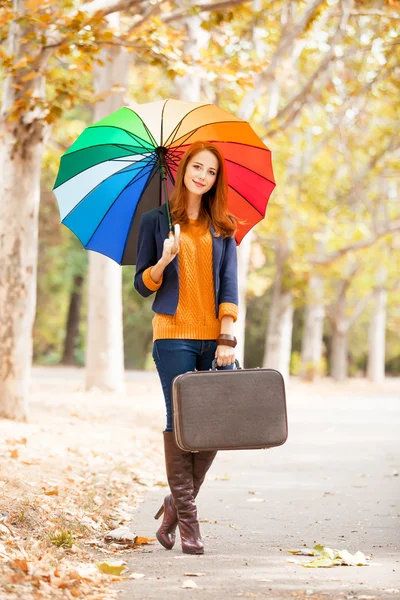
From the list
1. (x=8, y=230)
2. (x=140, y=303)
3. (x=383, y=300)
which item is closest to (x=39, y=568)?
(x=8, y=230)

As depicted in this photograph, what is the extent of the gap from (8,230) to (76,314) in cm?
2867

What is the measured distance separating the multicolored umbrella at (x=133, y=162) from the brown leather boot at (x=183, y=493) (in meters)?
1.18

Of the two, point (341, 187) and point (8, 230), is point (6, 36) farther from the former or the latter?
point (341, 187)

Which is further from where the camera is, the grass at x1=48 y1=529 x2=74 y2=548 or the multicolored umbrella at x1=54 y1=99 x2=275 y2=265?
the multicolored umbrella at x1=54 y1=99 x2=275 y2=265

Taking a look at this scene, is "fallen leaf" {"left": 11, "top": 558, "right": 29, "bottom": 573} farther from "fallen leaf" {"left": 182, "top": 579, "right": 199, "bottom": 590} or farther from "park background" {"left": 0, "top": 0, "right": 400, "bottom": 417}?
"park background" {"left": 0, "top": 0, "right": 400, "bottom": 417}

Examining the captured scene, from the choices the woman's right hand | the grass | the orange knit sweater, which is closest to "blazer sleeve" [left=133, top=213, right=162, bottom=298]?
the orange knit sweater

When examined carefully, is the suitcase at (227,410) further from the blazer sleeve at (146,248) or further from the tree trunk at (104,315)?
the tree trunk at (104,315)

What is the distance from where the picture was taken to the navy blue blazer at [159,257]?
16.5 ft

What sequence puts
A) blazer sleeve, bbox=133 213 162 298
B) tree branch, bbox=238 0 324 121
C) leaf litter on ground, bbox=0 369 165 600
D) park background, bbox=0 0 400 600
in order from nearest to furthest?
leaf litter on ground, bbox=0 369 165 600, blazer sleeve, bbox=133 213 162 298, park background, bbox=0 0 400 600, tree branch, bbox=238 0 324 121

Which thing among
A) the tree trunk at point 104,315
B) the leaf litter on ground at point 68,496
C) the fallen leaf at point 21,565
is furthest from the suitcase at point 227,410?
the tree trunk at point 104,315

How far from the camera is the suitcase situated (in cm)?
475

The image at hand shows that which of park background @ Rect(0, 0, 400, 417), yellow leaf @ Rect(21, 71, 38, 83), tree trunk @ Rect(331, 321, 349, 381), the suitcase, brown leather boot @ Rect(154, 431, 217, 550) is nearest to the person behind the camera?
the suitcase

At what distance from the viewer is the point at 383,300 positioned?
108 feet

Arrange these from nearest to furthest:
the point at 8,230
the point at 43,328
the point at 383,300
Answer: the point at 8,230
the point at 383,300
the point at 43,328
